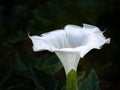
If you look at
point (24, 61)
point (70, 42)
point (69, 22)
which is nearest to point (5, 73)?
point (24, 61)

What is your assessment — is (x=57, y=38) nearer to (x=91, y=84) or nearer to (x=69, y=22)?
(x=91, y=84)

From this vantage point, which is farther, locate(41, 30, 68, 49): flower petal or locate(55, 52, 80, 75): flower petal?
locate(41, 30, 68, 49): flower petal

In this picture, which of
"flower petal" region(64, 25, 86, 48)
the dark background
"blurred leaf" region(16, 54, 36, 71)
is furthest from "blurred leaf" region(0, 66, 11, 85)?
the dark background

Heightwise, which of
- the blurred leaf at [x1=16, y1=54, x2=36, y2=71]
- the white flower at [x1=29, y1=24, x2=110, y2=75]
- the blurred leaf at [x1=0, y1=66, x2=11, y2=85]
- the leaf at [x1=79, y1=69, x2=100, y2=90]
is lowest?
the leaf at [x1=79, y1=69, x2=100, y2=90]

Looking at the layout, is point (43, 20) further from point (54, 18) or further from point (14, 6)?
point (14, 6)

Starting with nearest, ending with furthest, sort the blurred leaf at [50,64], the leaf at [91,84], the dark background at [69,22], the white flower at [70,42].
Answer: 1. the white flower at [70,42]
2. the leaf at [91,84]
3. the blurred leaf at [50,64]
4. the dark background at [69,22]

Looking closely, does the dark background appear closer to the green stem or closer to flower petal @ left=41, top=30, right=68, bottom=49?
flower petal @ left=41, top=30, right=68, bottom=49

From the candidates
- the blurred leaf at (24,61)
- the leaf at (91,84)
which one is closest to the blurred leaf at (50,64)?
the blurred leaf at (24,61)

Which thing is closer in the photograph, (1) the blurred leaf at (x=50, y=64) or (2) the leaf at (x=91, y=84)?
(2) the leaf at (x=91, y=84)

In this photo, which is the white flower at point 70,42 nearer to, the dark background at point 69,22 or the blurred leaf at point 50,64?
the blurred leaf at point 50,64
